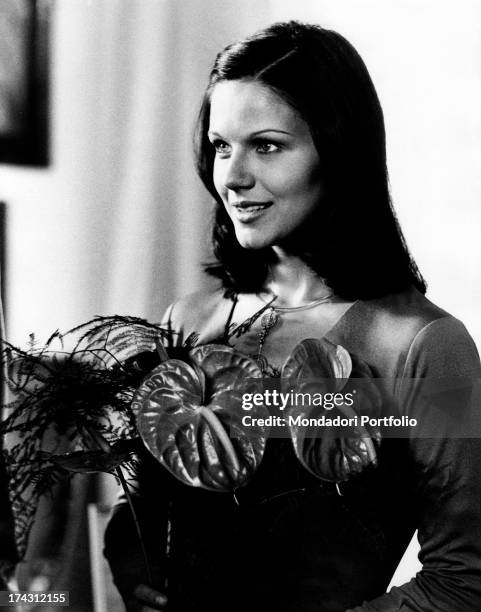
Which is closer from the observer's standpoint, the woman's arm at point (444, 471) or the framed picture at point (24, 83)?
the woman's arm at point (444, 471)

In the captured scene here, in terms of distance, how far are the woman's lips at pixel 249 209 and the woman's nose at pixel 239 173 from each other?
0.6 inches

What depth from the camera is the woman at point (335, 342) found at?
2.12ft

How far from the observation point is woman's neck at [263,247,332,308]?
729mm

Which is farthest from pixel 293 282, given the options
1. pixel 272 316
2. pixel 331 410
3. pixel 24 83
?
pixel 24 83

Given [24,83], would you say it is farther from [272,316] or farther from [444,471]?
[444,471]

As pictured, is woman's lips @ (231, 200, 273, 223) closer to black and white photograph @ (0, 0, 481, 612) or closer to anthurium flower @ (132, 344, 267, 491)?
black and white photograph @ (0, 0, 481, 612)

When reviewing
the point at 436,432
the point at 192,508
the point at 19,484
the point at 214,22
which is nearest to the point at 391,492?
the point at 436,432

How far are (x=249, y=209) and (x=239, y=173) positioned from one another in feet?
0.11

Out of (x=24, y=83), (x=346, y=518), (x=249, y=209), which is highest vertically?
(x=24, y=83)

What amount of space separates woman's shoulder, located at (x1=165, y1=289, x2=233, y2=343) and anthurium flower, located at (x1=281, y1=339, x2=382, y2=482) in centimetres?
11

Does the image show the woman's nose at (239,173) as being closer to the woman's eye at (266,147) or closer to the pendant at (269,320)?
the woman's eye at (266,147)

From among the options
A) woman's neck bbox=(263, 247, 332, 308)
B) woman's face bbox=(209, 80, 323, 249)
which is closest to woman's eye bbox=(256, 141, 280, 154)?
woman's face bbox=(209, 80, 323, 249)

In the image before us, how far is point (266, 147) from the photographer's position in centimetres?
68

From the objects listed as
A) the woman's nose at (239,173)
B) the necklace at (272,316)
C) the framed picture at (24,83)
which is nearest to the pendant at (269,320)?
the necklace at (272,316)
